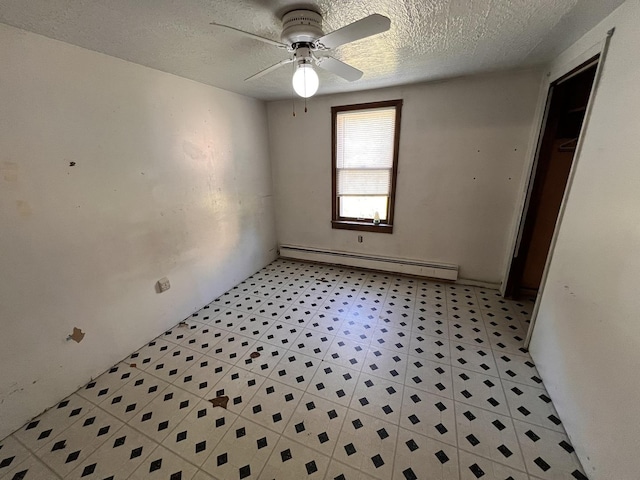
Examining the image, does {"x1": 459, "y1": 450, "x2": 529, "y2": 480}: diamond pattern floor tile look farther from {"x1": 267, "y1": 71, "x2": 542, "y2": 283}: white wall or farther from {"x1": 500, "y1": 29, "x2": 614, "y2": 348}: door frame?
Result: {"x1": 267, "y1": 71, "x2": 542, "y2": 283}: white wall

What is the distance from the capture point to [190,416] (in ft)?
5.82

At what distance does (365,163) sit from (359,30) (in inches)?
90.9

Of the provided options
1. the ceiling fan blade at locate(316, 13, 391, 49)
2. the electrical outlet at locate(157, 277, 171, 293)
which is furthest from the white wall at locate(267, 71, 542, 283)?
the electrical outlet at locate(157, 277, 171, 293)

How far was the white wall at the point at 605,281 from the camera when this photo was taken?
120 centimetres

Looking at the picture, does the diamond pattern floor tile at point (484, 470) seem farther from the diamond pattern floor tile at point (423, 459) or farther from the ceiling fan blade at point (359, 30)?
the ceiling fan blade at point (359, 30)

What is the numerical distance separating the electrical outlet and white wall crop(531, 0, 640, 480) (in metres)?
3.35

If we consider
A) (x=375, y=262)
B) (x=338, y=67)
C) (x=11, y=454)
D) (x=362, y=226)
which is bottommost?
(x=11, y=454)

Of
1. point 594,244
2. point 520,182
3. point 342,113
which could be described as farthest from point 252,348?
point 520,182

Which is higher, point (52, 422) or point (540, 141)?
point (540, 141)

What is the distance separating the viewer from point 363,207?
3801 mm

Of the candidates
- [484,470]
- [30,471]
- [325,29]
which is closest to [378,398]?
[484,470]

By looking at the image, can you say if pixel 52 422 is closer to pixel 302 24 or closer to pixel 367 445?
pixel 367 445

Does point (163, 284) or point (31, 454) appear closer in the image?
point (31, 454)

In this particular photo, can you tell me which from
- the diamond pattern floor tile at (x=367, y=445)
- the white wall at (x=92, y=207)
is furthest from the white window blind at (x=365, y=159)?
the diamond pattern floor tile at (x=367, y=445)
